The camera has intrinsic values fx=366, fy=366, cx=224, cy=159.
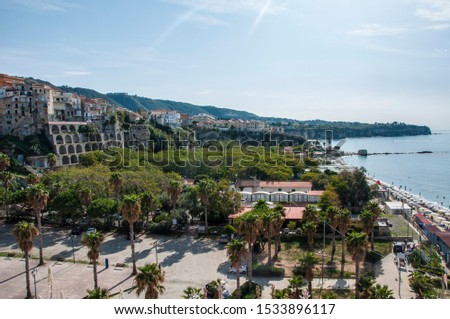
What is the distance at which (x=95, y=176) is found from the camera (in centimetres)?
5072

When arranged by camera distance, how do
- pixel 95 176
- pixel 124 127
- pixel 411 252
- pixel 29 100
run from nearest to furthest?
pixel 411 252
pixel 95 176
pixel 29 100
pixel 124 127

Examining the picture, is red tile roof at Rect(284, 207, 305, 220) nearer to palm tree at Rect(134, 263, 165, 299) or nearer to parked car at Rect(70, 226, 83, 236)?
parked car at Rect(70, 226, 83, 236)

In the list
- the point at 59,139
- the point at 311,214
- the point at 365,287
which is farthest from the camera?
the point at 59,139

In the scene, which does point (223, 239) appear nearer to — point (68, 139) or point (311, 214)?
point (311, 214)

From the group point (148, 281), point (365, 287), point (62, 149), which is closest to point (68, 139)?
point (62, 149)

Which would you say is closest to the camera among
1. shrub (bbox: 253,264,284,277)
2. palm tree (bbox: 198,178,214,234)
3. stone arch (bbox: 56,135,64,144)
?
shrub (bbox: 253,264,284,277)

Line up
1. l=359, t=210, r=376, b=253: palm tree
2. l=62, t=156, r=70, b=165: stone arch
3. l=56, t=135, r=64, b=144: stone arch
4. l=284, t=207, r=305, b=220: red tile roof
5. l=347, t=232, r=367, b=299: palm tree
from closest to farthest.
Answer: l=347, t=232, r=367, b=299: palm tree, l=359, t=210, r=376, b=253: palm tree, l=284, t=207, r=305, b=220: red tile roof, l=56, t=135, r=64, b=144: stone arch, l=62, t=156, r=70, b=165: stone arch

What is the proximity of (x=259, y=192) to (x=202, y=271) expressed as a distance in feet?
92.6

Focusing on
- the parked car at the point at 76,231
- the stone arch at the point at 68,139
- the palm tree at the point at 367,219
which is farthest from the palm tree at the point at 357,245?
the stone arch at the point at 68,139

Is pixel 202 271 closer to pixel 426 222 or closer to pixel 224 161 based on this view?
pixel 426 222

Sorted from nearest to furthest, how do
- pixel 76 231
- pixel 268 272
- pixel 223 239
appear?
pixel 268 272
pixel 223 239
pixel 76 231

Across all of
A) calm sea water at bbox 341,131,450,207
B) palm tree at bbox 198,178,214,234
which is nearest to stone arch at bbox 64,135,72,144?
palm tree at bbox 198,178,214,234

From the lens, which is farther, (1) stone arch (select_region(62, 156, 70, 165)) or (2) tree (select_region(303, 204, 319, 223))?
(1) stone arch (select_region(62, 156, 70, 165))

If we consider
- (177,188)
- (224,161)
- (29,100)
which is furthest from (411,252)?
(29,100)
